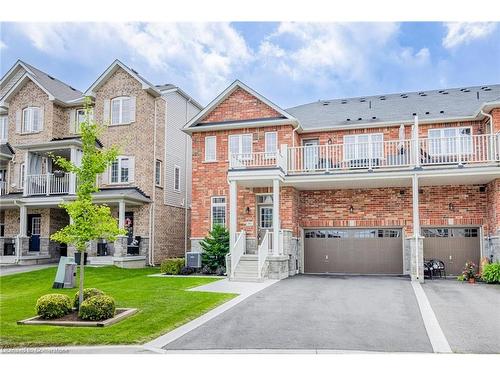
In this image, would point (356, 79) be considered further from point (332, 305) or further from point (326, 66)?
point (332, 305)

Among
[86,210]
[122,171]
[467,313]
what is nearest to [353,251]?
[467,313]

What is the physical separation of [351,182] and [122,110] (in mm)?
11690

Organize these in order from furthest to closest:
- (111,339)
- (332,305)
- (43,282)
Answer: (43,282)
(332,305)
(111,339)

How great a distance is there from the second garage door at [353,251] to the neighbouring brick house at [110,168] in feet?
25.1

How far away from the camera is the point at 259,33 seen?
10344 millimetres

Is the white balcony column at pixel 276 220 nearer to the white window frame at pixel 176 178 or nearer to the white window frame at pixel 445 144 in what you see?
the white window frame at pixel 445 144

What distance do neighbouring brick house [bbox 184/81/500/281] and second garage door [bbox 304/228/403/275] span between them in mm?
40

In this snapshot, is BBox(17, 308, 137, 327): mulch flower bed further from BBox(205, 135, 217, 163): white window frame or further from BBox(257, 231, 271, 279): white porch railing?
BBox(205, 135, 217, 163): white window frame

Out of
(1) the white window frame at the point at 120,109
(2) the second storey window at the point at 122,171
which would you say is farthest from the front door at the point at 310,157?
(1) the white window frame at the point at 120,109

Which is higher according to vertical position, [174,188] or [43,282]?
[174,188]

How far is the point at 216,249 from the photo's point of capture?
18.5 m

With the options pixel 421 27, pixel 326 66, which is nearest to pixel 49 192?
pixel 326 66

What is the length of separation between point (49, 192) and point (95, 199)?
2.70 m

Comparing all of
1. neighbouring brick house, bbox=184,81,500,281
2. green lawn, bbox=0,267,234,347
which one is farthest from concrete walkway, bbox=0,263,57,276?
neighbouring brick house, bbox=184,81,500,281
